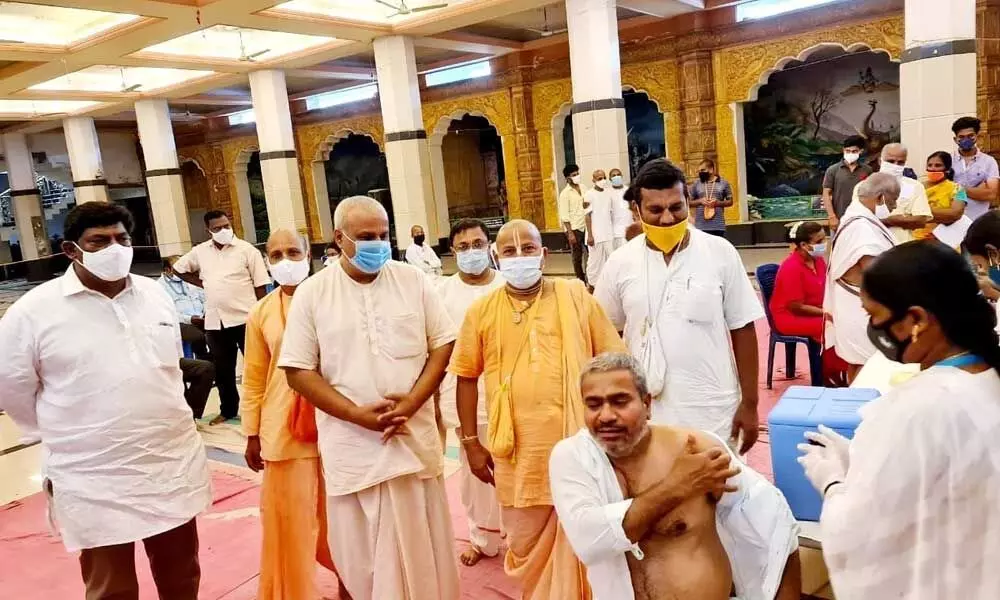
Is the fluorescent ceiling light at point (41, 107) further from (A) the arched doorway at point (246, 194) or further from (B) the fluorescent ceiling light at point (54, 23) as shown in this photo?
(B) the fluorescent ceiling light at point (54, 23)

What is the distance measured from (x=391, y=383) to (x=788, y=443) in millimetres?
1327

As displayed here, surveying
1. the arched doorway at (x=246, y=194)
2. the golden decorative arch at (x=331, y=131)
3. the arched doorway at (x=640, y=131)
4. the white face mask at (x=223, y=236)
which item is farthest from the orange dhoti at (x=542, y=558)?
the arched doorway at (x=246, y=194)

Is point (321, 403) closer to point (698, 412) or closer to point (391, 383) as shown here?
point (391, 383)

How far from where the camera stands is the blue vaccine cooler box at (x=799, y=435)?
7.25 feet

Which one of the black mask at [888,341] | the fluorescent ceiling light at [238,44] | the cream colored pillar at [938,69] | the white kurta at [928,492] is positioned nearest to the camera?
the white kurta at [928,492]

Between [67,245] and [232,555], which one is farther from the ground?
[67,245]

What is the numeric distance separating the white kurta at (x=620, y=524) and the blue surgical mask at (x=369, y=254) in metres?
1.01

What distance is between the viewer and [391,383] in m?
2.54

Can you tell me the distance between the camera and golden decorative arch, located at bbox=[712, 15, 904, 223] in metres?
10.5

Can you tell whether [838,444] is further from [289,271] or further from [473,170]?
[473,170]

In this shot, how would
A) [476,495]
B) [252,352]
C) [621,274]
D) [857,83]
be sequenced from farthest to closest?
1. [857,83]
2. [476,495]
3. [252,352]
4. [621,274]

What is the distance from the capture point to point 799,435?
7.36 ft

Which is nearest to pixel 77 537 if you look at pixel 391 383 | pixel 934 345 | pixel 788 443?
pixel 391 383

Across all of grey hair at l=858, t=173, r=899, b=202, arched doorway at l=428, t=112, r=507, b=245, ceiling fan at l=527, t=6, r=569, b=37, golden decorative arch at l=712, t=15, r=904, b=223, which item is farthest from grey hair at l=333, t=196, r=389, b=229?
arched doorway at l=428, t=112, r=507, b=245
